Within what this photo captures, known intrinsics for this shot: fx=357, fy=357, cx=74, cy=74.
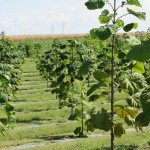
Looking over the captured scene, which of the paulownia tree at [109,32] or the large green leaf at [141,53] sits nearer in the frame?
the large green leaf at [141,53]

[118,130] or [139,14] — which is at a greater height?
[139,14]

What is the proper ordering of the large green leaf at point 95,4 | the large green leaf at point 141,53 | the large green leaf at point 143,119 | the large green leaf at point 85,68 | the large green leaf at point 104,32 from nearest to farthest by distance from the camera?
the large green leaf at point 141,53
the large green leaf at point 143,119
the large green leaf at point 104,32
the large green leaf at point 85,68
the large green leaf at point 95,4

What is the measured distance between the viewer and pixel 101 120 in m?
4.82

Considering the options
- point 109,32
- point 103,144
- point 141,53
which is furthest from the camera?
point 103,144

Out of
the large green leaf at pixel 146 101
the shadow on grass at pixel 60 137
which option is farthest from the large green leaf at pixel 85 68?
the shadow on grass at pixel 60 137

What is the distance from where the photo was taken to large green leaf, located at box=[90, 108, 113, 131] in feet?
15.5

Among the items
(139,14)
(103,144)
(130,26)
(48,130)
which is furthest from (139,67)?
(48,130)

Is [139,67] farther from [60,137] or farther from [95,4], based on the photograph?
[60,137]

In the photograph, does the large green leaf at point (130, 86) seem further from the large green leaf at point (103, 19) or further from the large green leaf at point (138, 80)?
the large green leaf at point (103, 19)

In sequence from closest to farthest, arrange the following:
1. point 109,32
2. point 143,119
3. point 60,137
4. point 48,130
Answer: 1. point 143,119
2. point 109,32
3. point 60,137
4. point 48,130

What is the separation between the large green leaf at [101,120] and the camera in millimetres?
4728

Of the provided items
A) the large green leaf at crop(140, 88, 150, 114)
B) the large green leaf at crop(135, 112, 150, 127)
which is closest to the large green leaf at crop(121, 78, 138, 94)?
the large green leaf at crop(140, 88, 150, 114)

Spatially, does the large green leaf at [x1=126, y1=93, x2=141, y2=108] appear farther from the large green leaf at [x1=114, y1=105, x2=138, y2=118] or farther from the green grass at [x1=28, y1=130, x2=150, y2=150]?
the green grass at [x1=28, y1=130, x2=150, y2=150]

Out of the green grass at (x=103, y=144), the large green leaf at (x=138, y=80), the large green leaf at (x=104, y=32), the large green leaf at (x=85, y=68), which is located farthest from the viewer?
the green grass at (x=103, y=144)
